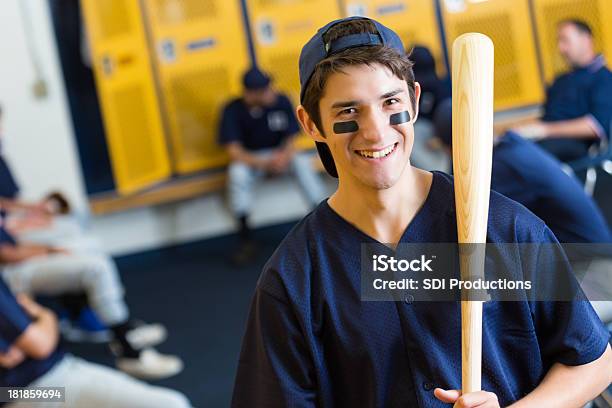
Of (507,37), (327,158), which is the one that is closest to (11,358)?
(327,158)

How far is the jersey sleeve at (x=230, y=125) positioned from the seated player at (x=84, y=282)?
1.44 m

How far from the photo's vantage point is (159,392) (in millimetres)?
1992

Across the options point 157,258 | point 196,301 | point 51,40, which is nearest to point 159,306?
point 196,301

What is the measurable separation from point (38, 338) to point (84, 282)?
127 centimetres

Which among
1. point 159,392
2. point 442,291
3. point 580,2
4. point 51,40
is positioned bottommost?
point 159,392

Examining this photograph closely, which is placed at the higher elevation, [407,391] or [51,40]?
[51,40]

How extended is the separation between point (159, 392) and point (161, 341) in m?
1.38

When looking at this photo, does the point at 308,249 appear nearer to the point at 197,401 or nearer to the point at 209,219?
the point at 197,401

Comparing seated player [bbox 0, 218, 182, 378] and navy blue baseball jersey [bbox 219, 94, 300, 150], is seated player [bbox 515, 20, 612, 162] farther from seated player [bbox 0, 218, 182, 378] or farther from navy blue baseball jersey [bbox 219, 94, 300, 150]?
seated player [bbox 0, 218, 182, 378]

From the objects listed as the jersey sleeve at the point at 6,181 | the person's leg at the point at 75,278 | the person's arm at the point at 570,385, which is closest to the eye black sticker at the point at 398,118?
the person's arm at the point at 570,385

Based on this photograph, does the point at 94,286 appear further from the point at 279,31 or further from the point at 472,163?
the point at 472,163

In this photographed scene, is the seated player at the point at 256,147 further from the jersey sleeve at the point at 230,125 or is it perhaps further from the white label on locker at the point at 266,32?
the white label on locker at the point at 266,32

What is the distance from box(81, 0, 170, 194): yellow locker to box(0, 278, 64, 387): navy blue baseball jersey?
2.48 m

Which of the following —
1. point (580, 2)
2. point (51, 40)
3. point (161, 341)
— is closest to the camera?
point (580, 2)
